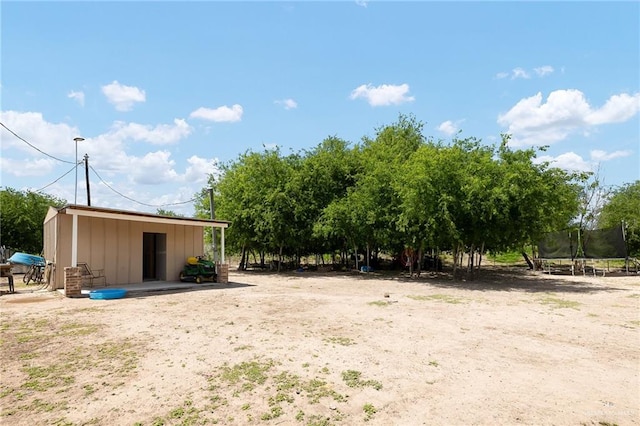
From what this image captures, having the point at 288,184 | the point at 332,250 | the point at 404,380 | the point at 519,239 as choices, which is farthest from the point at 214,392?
the point at 332,250

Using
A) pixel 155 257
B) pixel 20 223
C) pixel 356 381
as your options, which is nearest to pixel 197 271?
pixel 155 257

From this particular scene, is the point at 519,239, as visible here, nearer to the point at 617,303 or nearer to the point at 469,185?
the point at 469,185

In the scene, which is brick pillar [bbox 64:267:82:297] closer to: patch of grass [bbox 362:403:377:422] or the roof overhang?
the roof overhang

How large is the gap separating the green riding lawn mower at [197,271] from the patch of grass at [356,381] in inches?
437

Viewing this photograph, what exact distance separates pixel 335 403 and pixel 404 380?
1.08 metres

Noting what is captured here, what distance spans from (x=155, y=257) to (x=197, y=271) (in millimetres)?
2119

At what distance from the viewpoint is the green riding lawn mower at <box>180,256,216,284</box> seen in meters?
15.0

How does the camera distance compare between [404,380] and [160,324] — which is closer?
[404,380]

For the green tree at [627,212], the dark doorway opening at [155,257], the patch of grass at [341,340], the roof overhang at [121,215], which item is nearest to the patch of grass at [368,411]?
the patch of grass at [341,340]

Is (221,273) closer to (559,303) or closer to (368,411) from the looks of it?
(559,303)

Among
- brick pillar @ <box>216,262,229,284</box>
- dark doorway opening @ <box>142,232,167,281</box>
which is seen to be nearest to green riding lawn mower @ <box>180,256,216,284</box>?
brick pillar @ <box>216,262,229,284</box>

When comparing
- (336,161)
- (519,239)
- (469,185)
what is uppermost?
(336,161)

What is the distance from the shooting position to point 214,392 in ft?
14.0

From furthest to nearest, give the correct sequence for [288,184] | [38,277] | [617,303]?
1. [288,184]
2. [38,277]
3. [617,303]
